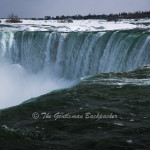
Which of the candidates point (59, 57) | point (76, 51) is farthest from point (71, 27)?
point (76, 51)

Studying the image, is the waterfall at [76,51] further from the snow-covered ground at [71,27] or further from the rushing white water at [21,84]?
the snow-covered ground at [71,27]

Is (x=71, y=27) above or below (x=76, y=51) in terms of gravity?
above

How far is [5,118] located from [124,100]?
2589 mm

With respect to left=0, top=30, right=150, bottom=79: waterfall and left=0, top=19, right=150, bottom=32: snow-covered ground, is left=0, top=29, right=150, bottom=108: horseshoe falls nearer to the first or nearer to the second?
left=0, top=30, right=150, bottom=79: waterfall

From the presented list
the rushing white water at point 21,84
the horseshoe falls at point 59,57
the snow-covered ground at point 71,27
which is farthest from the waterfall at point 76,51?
the snow-covered ground at point 71,27

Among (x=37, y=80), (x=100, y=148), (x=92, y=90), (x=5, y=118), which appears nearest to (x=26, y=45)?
(x=37, y=80)

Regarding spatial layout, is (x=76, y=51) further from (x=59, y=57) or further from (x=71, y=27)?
(x=71, y=27)

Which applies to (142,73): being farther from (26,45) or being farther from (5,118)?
(26,45)

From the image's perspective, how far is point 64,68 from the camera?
19.9 m

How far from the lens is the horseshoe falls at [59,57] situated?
51.0 ft

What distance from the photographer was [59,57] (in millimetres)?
20359

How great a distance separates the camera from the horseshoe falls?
15539 mm

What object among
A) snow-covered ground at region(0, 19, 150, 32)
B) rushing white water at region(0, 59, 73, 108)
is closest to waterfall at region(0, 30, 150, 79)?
rushing white water at region(0, 59, 73, 108)

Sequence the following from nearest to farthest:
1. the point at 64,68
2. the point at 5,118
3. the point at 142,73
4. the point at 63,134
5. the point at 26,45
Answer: the point at 63,134, the point at 5,118, the point at 142,73, the point at 64,68, the point at 26,45
